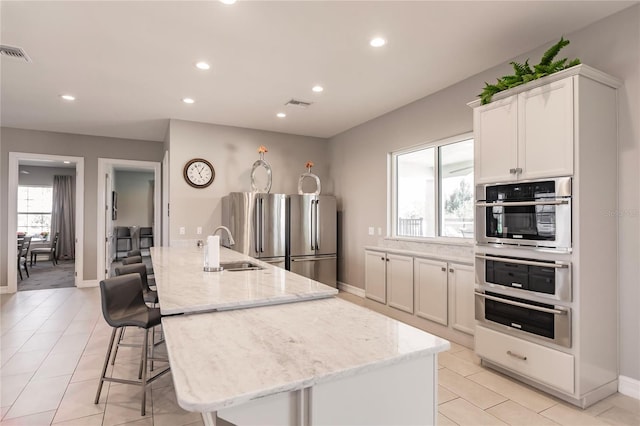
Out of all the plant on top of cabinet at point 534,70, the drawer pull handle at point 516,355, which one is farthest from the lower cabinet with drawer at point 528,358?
the plant on top of cabinet at point 534,70

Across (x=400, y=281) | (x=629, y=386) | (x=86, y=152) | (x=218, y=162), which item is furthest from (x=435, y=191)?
(x=86, y=152)

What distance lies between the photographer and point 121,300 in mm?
2332

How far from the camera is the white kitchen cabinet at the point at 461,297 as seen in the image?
3.26 metres

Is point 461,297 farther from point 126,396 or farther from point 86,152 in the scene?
point 86,152

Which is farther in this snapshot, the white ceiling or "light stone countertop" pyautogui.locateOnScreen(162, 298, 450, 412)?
the white ceiling

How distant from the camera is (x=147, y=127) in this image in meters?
5.64

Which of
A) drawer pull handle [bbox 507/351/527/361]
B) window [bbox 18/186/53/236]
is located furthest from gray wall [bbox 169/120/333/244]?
window [bbox 18/186/53/236]

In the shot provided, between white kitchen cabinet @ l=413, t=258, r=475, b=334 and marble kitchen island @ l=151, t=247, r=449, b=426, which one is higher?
marble kitchen island @ l=151, t=247, r=449, b=426

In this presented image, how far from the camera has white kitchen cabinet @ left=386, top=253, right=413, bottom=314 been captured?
12.9 ft

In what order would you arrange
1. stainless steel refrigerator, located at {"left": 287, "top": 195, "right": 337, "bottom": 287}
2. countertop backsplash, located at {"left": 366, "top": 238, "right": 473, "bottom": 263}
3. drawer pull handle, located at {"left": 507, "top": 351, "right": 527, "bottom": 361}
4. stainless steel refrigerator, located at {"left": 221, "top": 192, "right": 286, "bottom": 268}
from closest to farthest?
1. drawer pull handle, located at {"left": 507, "top": 351, "right": 527, "bottom": 361}
2. countertop backsplash, located at {"left": 366, "top": 238, "right": 473, "bottom": 263}
3. stainless steel refrigerator, located at {"left": 221, "top": 192, "right": 286, "bottom": 268}
4. stainless steel refrigerator, located at {"left": 287, "top": 195, "right": 337, "bottom": 287}

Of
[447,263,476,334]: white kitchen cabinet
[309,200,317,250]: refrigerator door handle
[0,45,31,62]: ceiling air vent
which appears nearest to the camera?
[0,45,31,62]: ceiling air vent

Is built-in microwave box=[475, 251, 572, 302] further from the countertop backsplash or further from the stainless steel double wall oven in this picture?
the countertop backsplash

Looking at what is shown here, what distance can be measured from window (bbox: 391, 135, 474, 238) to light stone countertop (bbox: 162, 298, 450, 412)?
8.93 feet

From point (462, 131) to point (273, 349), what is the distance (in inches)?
131
